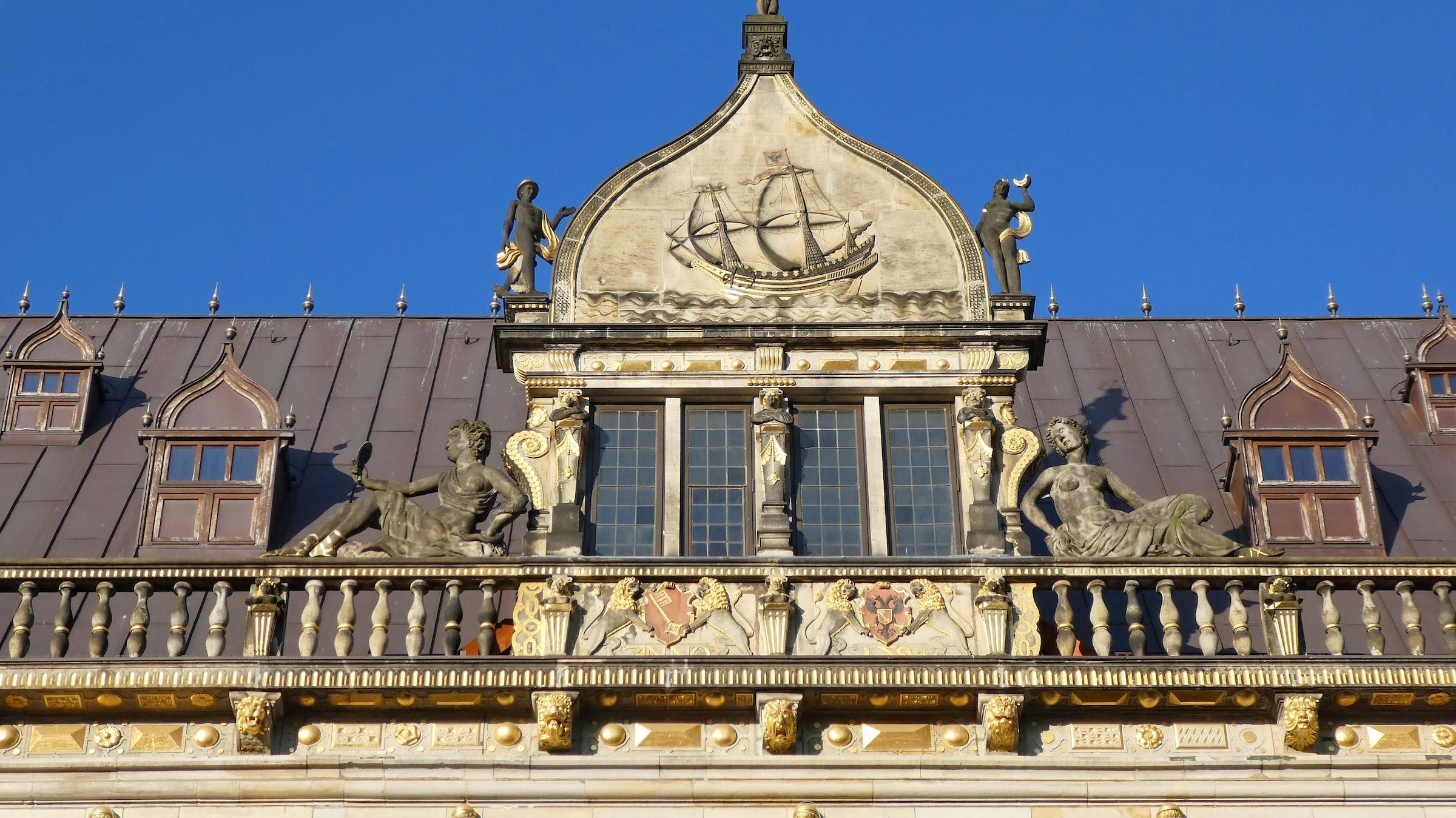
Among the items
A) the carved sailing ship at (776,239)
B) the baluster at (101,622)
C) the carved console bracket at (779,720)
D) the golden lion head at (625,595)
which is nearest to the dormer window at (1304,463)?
the carved sailing ship at (776,239)

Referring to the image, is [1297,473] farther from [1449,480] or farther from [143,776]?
[143,776]

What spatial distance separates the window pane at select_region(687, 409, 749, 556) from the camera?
71.2 feet

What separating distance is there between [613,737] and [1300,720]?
5.62m

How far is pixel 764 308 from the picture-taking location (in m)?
23.0

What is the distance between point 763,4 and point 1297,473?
7.59 m

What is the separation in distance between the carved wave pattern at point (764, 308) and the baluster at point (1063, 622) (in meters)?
3.45

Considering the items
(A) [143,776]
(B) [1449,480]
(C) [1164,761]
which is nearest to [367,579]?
(A) [143,776]

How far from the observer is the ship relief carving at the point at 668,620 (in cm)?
2011

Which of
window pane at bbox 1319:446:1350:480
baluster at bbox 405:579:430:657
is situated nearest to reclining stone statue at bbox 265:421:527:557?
baluster at bbox 405:579:430:657

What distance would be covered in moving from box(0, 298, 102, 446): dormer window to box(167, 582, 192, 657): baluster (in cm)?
623

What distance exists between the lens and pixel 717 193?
2394cm

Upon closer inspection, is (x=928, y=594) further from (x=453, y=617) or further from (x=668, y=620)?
(x=453, y=617)

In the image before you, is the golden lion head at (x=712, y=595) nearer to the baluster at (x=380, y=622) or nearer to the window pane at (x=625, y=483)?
the window pane at (x=625, y=483)

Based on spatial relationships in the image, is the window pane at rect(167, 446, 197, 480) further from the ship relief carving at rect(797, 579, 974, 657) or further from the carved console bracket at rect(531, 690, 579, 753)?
the ship relief carving at rect(797, 579, 974, 657)
